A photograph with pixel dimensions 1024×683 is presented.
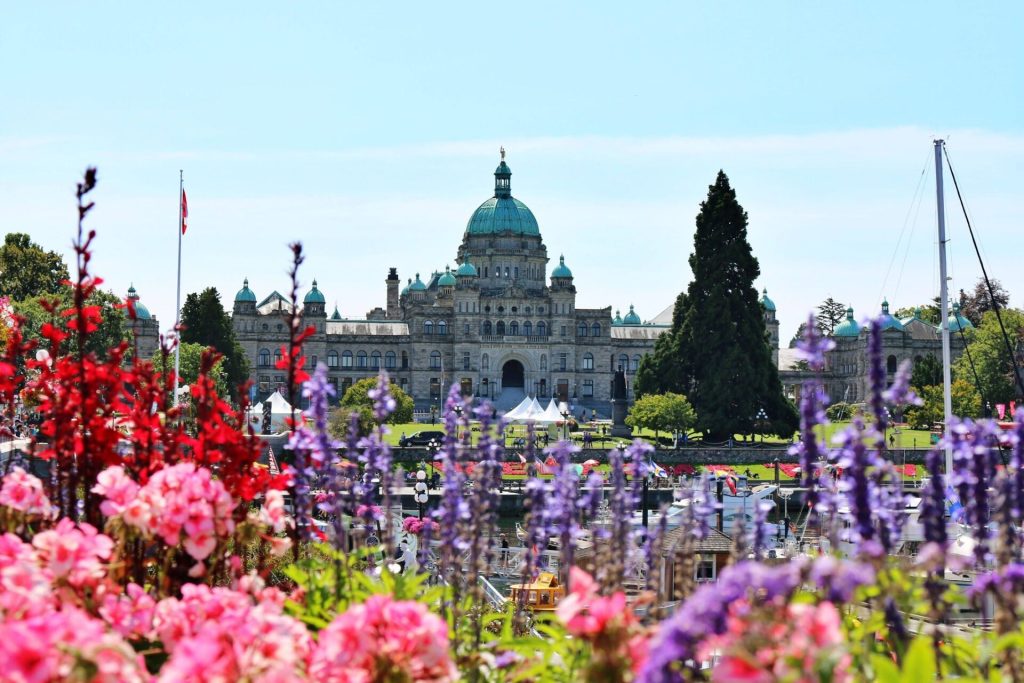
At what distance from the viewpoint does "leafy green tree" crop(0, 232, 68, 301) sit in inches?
2835

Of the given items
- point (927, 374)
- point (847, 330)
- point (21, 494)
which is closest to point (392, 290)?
point (847, 330)

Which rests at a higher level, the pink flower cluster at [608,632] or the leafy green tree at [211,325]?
the leafy green tree at [211,325]

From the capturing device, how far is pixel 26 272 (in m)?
73.0

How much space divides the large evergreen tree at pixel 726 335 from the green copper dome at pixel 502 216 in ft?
163

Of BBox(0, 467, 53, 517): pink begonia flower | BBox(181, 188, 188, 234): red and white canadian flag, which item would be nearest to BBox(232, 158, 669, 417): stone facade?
BBox(181, 188, 188, 234): red and white canadian flag

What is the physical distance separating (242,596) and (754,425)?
2525 inches

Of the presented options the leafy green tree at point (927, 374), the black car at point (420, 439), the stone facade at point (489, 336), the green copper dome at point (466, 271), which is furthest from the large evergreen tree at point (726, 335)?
the green copper dome at point (466, 271)

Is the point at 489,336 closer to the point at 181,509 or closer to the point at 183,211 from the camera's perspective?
the point at 183,211

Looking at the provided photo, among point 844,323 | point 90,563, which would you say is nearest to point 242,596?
point 90,563

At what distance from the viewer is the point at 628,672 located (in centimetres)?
551

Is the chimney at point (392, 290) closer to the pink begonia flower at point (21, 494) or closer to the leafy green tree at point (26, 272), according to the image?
the leafy green tree at point (26, 272)

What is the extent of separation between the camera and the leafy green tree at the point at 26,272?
72000 millimetres

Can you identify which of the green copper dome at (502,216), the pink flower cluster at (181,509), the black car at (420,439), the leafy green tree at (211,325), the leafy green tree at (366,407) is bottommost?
the black car at (420,439)

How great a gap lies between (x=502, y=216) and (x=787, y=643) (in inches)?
4598
